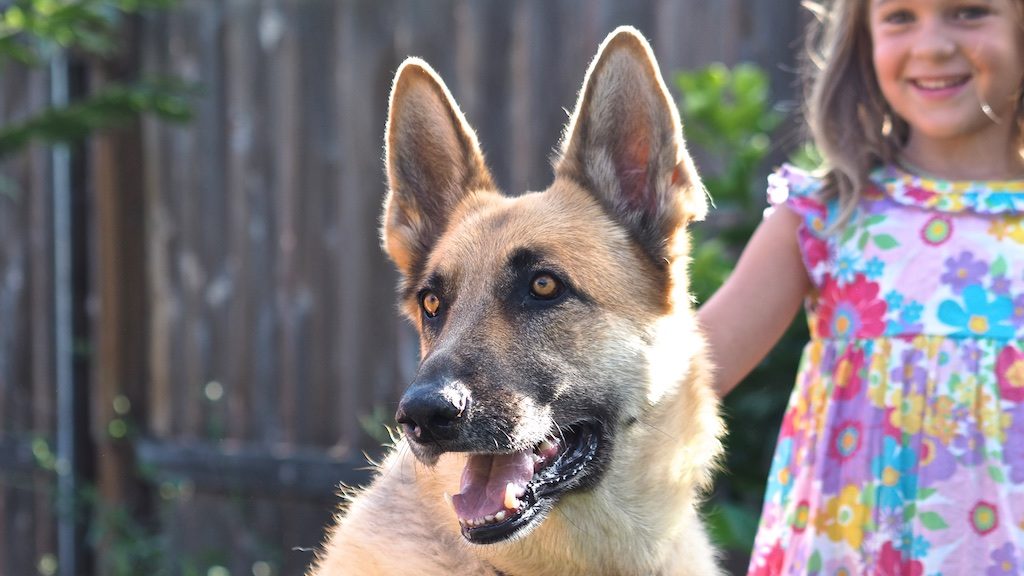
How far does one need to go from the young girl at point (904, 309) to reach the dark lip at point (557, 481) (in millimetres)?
533

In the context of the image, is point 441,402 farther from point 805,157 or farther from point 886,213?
point 805,157

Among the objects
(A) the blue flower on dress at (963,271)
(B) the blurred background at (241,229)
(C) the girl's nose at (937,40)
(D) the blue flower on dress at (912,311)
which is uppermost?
(C) the girl's nose at (937,40)

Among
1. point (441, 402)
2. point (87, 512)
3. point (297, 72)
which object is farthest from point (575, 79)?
point (87, 512)

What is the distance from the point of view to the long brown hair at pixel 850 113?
3027 mm

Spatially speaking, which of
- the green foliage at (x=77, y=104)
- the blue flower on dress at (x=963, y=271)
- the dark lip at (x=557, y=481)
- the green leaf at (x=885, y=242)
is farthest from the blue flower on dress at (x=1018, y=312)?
the green foliage at (x=77, y=104)

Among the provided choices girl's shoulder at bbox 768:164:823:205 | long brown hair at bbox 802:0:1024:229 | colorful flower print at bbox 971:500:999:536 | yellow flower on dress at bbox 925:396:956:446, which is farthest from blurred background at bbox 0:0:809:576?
colorful flower print at bbox 971:500:999:536

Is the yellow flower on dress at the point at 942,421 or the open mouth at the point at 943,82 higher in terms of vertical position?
the open mouth at the point at 943,82

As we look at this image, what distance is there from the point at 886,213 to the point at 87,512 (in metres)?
5.32

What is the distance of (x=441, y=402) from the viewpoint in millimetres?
2324

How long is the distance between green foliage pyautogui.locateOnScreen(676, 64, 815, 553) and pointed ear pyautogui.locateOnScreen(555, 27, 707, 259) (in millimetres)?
1091

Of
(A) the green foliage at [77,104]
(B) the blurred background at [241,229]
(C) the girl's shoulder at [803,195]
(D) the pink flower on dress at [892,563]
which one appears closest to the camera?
(D) the pink flower on dress at [892,563]

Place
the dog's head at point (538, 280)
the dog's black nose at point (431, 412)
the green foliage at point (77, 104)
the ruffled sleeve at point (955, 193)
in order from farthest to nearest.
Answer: the green foliage at point (77, 104) → the ruffled sleeve at point (955, 193) → the dog's head at point (538, 280) → the dog's black nose at point (431, 412)

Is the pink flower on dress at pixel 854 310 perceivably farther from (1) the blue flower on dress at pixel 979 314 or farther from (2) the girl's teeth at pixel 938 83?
(2) the girl's teeth at pixel 938 83

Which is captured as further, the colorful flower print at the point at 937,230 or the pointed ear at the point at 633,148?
the colorful flower print at the point at 937,230
